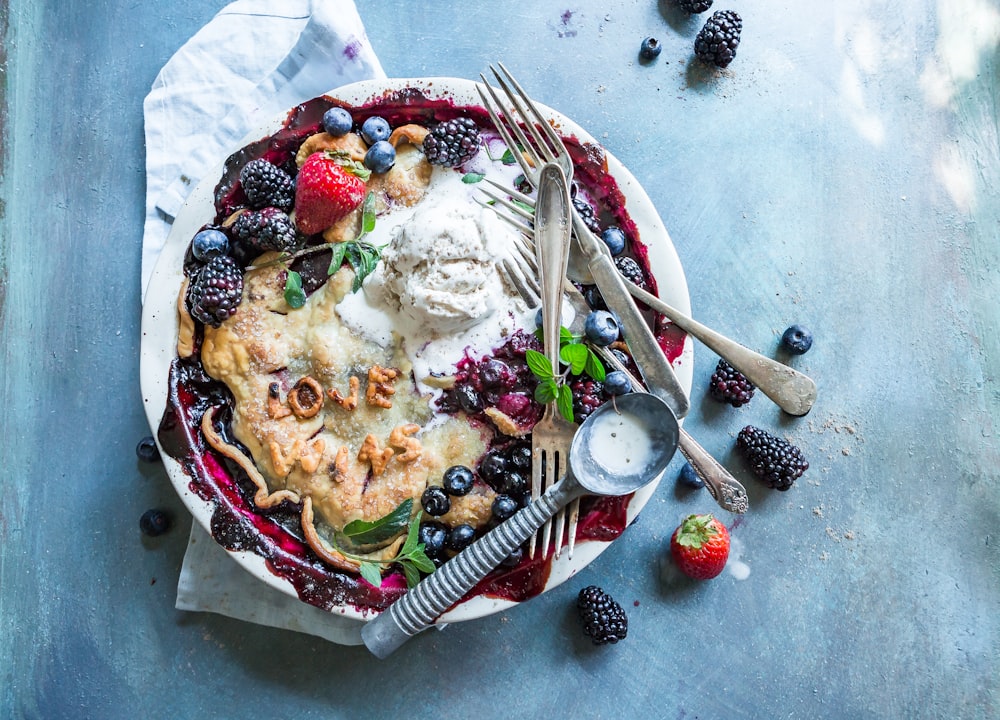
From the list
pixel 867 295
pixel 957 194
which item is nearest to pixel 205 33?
pixel 867 295

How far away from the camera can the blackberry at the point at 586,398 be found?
2283 millimetres

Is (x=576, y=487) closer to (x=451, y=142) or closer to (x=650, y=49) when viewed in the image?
(x=451, y=142)

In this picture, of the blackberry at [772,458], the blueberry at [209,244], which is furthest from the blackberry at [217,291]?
the blackberry at [772,458]

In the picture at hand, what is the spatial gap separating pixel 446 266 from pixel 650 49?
120 cm

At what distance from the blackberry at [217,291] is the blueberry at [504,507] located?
96 centimetres

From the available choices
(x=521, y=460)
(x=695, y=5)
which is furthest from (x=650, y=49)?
(x=521, y=460)

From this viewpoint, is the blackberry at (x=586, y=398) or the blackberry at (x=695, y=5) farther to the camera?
the blackberry at (x=695, y=5)

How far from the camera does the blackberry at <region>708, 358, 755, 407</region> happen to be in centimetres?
265

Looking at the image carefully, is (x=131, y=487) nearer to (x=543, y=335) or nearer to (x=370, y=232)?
(x=370, y=232)

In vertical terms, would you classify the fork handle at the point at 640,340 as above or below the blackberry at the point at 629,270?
below

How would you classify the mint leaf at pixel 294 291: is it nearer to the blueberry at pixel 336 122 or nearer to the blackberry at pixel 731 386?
the blueberry at pixel 336 122

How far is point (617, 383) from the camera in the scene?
225cm

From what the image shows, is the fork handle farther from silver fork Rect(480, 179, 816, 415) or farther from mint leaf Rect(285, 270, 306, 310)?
mint leaf Rect(285, 270, 306, 310)

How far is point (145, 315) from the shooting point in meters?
2.36
